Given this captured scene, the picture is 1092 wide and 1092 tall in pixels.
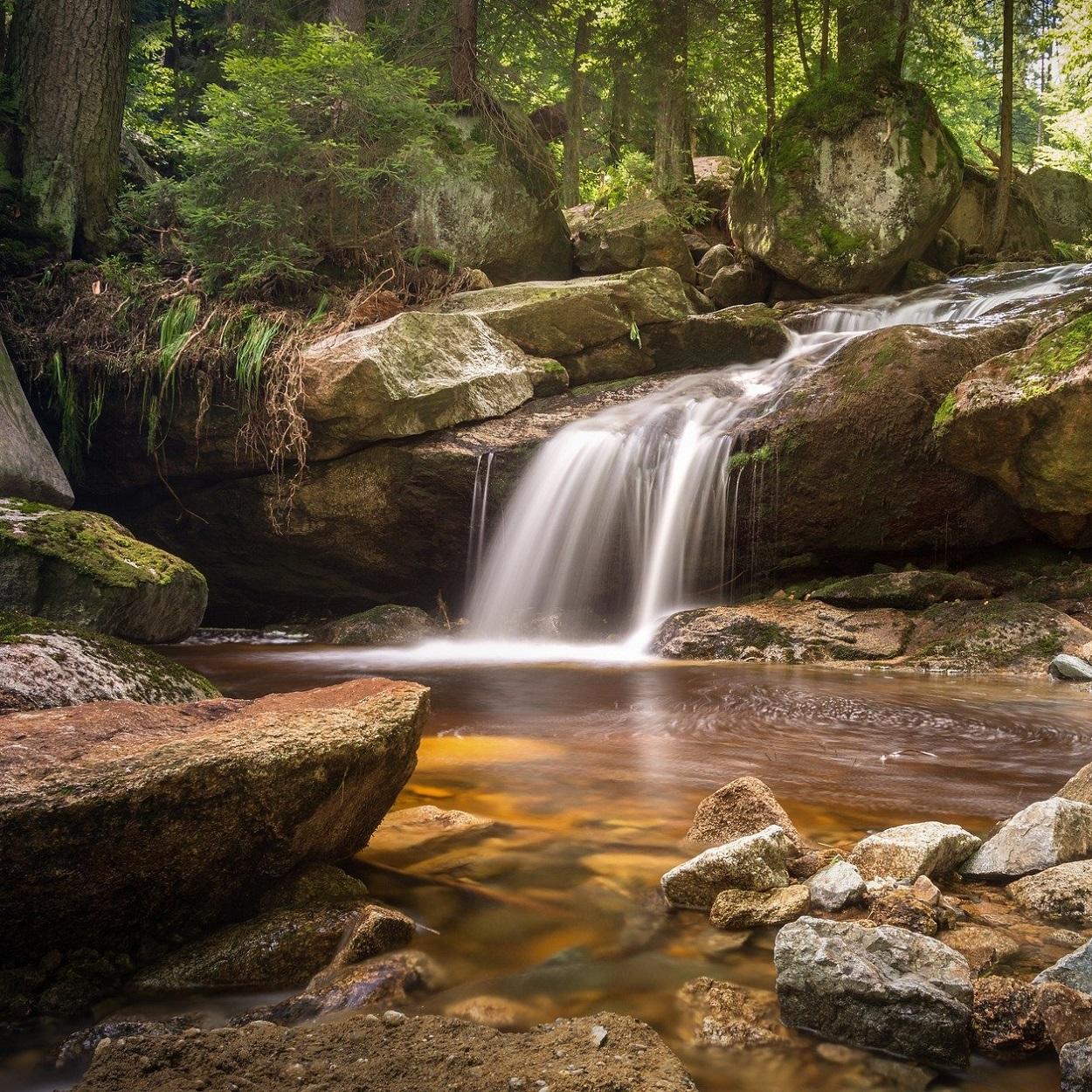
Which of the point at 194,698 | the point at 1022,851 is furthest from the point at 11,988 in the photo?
the point at 1022,851

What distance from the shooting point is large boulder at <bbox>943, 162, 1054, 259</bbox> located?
51.2 ft

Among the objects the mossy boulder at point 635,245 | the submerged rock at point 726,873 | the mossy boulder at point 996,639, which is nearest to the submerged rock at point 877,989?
the submerged rock at point 726,873

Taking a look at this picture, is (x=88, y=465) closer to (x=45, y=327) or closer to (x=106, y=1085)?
(x=45, y=327)

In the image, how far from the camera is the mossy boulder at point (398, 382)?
28.6 ft

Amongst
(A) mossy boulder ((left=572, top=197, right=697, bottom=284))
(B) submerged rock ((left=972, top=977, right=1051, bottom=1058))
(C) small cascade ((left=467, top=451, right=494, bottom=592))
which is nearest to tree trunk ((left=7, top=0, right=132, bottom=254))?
(C) small cascade ((left=467, top=451, right=494, bottom=592))

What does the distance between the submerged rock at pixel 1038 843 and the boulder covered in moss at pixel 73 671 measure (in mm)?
2870

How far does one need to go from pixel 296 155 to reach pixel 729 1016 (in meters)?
10.3

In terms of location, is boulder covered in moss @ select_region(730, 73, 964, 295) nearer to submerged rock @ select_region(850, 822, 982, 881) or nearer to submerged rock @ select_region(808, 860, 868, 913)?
submerged rock @ select_region(850, 822, 982, 881)

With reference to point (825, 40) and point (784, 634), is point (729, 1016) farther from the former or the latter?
point (825, 40)

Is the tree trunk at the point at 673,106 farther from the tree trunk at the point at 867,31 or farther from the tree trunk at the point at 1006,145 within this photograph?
the tree trunk at the point at 1006,145

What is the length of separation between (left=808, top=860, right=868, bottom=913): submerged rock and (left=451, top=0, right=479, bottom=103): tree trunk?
1265 centimetres

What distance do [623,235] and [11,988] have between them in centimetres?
1301

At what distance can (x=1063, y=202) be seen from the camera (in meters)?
18.4

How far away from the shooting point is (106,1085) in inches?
57.1
